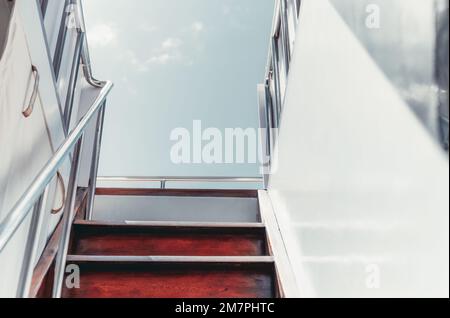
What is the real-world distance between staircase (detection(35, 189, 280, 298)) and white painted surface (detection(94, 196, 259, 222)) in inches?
34.2

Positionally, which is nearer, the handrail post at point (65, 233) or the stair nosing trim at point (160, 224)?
the handrail post at point (65, 233)

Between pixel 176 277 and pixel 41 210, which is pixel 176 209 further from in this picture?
pixel 41 210

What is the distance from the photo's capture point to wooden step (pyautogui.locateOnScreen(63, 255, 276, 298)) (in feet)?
5.12

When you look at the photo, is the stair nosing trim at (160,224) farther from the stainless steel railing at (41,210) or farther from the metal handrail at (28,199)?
the metal handrail at (28,199)

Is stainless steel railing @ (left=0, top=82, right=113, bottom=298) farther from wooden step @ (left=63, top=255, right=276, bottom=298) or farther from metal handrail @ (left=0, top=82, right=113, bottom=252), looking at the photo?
wooden step @ (left=63, top=255, right=276, bottom=298)

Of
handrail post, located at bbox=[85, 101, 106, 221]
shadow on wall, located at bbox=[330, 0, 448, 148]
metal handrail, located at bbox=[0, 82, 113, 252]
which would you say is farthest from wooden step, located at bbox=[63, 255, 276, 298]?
shadow on wall, located at bbox=[330, 0, 448, 148]

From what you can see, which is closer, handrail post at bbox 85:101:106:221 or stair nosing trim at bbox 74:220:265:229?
stair nosing trim at bbox 74:220:265:229

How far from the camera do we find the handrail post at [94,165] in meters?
2.45

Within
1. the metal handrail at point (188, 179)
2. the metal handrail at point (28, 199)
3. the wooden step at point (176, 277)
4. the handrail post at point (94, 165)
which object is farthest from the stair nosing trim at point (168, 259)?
the metal handrail at point (188, 179)

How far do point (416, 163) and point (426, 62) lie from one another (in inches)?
7.0

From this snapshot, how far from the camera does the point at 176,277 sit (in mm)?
1631

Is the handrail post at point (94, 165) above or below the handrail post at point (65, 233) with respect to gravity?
above

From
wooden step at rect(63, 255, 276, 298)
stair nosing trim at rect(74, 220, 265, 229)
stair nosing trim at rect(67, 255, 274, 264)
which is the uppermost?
stair nosing trim at rect(74, 220, 265, 229)

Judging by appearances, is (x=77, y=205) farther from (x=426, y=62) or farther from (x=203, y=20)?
(x=203, y=20)
